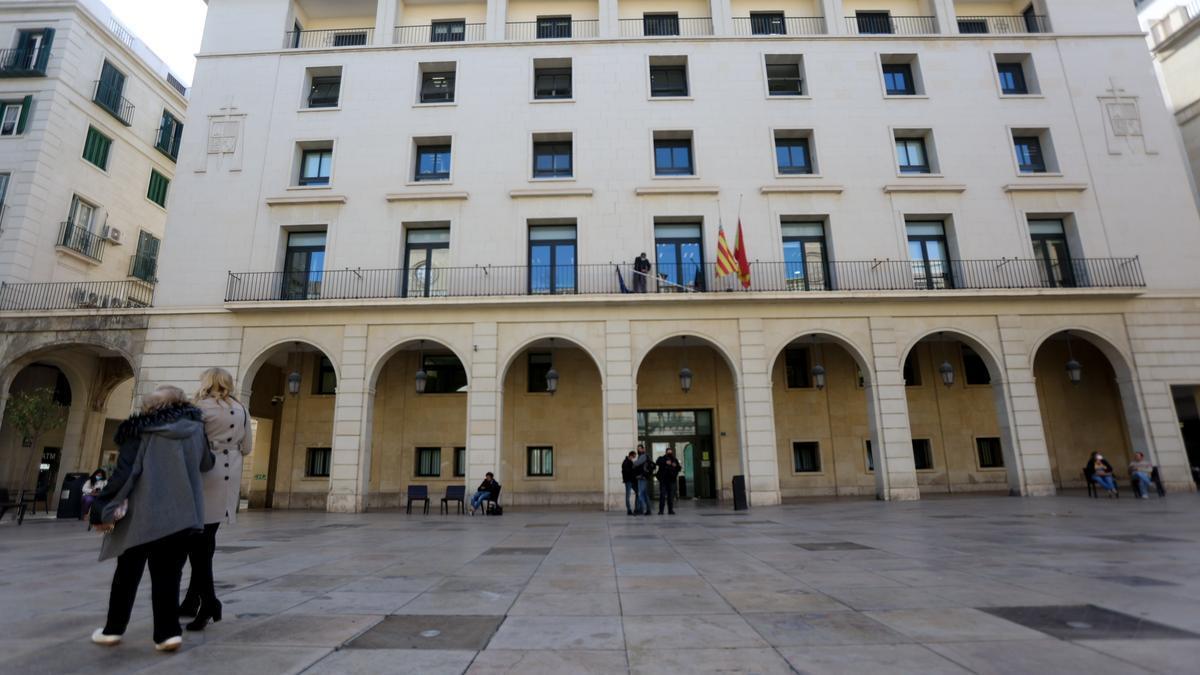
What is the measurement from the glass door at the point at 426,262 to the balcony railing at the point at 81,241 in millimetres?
13282

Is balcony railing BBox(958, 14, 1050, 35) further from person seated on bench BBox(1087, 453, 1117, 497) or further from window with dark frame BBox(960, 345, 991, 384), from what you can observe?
person seated on bench BBox(1087, 453, 1117, 497)

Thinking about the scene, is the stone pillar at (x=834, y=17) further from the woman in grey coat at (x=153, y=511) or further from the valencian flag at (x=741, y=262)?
the woman in grey coat at (x=153, y=511)

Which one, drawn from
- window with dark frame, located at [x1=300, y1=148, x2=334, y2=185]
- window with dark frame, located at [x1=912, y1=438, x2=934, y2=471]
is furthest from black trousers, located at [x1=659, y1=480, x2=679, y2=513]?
window with dark frame, located at [x1=300, y1=148, x2=334, y2=185]

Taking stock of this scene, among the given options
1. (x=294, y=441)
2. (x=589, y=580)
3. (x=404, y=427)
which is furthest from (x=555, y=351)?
(x=589, y=580)

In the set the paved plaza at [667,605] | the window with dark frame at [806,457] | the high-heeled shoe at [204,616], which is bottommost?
→ the paved plaza at [667,605]

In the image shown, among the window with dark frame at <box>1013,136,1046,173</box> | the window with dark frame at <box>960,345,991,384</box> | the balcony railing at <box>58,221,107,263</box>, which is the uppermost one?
the window with dark frame at <box>1013,136,1046,173</box>

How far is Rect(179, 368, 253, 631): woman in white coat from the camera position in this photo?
14.0ft

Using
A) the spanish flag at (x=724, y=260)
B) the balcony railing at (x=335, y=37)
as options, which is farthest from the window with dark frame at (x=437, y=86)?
the spanish flag at (x=724, y=260)

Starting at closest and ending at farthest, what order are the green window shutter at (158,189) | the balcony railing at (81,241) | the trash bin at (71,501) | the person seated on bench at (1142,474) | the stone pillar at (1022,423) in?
1. the person seated on bench at (1142,474)
2. the trash bin at (71,501)
3. the stone pillar at (1022,423)
4. the balcony railing at (81,241)
5. the green window shutter at (158,189)

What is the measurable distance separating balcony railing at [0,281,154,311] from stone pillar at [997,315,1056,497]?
27904 mm

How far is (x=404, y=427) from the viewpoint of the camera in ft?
67.5

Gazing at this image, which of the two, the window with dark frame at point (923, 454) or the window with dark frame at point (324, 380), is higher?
the window with dark frame at point (324, 380)

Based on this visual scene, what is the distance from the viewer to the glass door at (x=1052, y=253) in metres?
19.3

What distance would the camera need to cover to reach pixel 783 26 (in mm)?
22328
